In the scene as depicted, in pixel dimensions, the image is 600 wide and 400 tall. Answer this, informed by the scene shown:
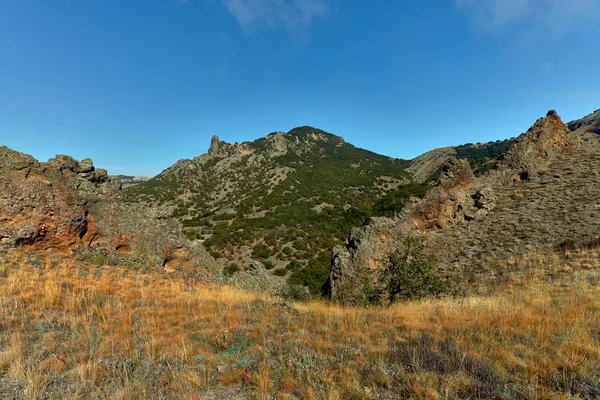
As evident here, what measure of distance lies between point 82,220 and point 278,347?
1296 cm

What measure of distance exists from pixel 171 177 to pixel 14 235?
9375cm

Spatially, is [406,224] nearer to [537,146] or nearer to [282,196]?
[537,146]

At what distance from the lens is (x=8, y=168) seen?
1219cm

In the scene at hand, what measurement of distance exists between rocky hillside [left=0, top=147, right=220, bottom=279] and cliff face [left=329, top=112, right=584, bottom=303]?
26.8ft

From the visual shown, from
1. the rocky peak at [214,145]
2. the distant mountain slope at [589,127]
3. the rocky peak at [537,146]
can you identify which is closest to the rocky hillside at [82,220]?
the rocky peak at [537,146]

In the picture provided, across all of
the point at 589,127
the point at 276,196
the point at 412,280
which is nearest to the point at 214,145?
the point at 276,196

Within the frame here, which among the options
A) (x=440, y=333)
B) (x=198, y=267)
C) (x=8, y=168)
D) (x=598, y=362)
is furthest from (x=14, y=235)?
(x=598, y=362)

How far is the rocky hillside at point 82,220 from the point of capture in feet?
38.9

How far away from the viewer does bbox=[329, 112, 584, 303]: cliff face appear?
14.0m

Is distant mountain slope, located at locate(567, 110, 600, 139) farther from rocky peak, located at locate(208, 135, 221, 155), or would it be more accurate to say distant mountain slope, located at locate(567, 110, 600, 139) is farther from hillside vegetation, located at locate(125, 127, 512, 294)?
rocky peak, located at locate(208, 135, 221, 155)

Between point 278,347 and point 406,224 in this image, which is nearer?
point 278,347

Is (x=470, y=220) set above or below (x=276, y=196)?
below

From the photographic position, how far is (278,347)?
5.36m

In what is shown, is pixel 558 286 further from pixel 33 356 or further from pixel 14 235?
pixel 14 235
